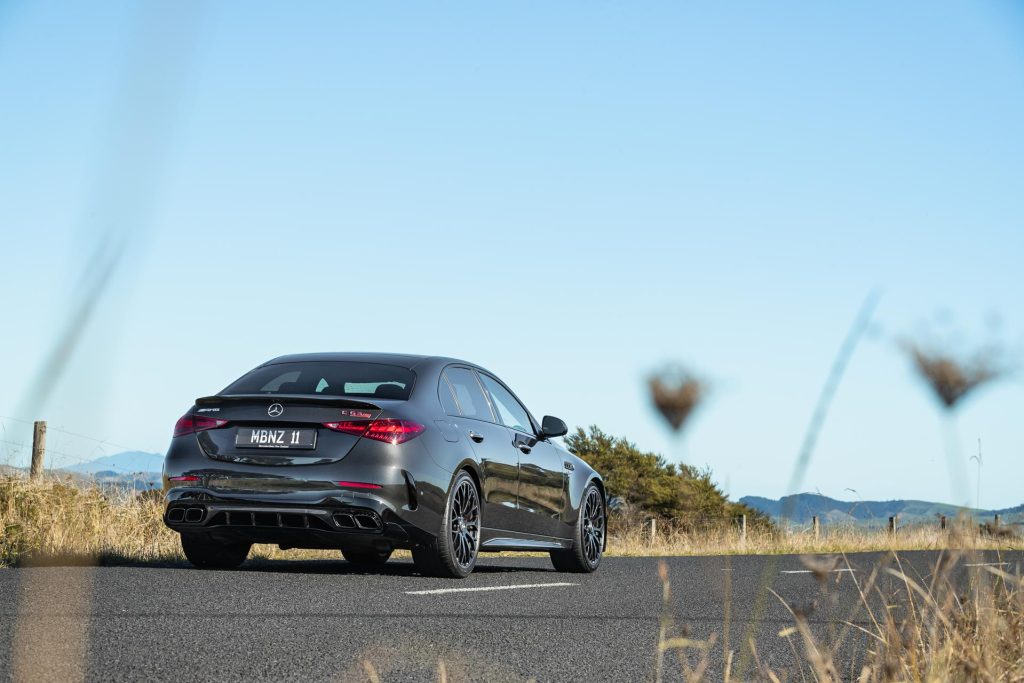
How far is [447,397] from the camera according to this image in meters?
Answer: 9.13

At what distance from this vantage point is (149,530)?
12.1 meters

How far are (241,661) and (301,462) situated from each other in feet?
11.3

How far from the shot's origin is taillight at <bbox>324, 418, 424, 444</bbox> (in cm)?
815

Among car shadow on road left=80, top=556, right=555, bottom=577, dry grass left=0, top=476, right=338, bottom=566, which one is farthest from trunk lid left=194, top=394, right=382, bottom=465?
dry grass left=0, top=476, right=338, bottom=566

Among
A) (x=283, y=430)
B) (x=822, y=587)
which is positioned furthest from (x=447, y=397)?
(x=822, y=587)

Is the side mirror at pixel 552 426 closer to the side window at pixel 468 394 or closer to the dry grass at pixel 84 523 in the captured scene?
the side window at pixel 468 394

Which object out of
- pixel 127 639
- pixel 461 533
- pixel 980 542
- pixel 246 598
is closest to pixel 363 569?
pixel 461 533

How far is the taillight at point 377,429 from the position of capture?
8.15 meters

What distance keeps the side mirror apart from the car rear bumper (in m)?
2.46

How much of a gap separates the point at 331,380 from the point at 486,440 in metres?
1.28

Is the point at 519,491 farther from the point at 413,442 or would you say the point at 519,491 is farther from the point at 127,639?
the point at 127,639

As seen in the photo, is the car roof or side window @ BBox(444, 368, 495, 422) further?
side window @ BBox(444, 368, 495, 422)

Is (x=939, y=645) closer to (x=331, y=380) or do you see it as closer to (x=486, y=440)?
→ (x=486, y=440)

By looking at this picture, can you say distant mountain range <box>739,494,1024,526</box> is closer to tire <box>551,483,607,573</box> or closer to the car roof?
the car roof
